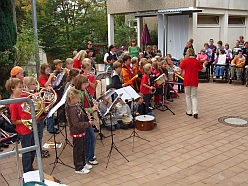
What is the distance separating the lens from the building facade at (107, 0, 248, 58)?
14.5 m

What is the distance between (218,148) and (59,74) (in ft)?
12.6

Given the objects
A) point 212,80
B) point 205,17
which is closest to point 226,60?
point 212,80

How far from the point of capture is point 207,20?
16.0 metres

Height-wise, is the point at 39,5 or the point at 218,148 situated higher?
the point at 39,5

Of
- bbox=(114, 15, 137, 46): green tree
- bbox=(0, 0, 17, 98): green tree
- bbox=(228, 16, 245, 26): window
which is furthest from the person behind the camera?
bbox=(114, 15, 137, 46): green tree

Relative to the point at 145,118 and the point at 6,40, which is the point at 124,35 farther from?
the point at 145,118

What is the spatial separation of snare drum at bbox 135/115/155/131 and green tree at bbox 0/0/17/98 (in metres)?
3.67

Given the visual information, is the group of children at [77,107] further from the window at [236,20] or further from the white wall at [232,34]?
the window at [236,20]

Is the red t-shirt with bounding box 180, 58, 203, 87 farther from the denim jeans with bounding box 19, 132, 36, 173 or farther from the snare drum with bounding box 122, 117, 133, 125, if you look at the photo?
the denim jeans with bounding box 19, 132, 36, 173

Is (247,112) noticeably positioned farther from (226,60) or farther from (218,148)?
(226,60)

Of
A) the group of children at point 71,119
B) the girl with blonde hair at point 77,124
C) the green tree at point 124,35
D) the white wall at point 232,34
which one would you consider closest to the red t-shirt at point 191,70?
the group of children at point 71,119

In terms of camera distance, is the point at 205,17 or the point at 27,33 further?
the point at 205,17

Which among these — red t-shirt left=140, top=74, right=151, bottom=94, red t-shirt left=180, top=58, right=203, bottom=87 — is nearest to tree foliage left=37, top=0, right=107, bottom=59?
red t-shirt left=140, top=74, right=151, bottom=94

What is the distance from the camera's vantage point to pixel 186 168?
5.13 m
